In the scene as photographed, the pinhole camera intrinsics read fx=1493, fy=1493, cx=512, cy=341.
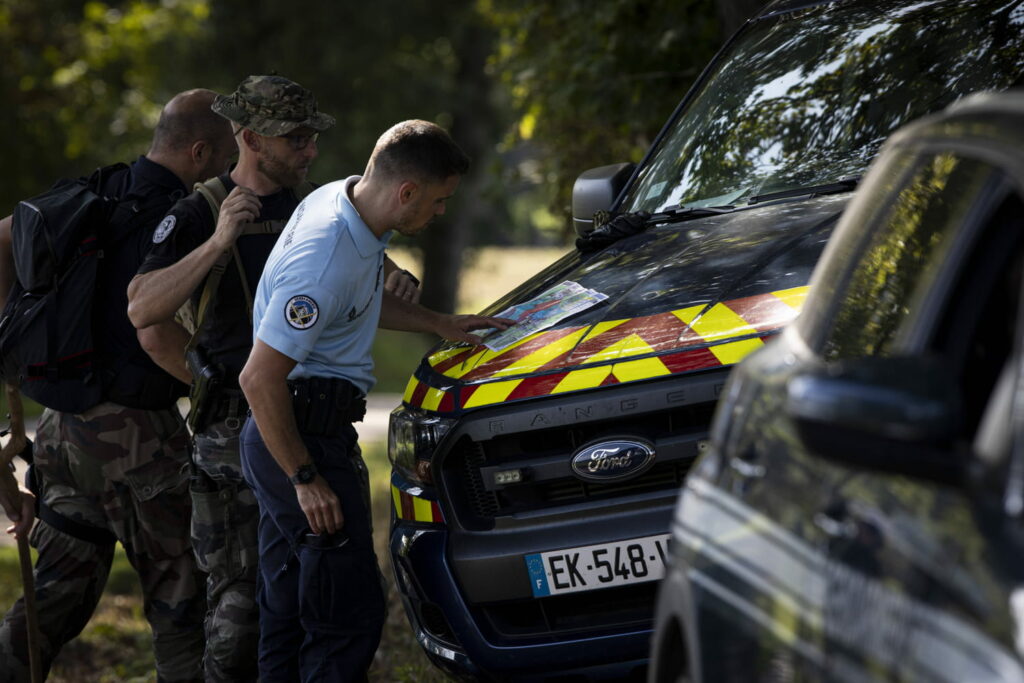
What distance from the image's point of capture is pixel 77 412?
509 centimetres

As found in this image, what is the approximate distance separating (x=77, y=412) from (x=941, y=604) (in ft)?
12.6

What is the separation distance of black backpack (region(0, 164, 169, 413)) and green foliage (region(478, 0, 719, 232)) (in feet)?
13.3

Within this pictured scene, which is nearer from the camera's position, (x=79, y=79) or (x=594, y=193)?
(x=594, y=193)

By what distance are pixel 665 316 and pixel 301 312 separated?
0.99m

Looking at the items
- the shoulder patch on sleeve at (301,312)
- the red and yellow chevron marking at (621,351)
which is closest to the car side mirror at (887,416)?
the red and yellow chevron marking at (621,351)

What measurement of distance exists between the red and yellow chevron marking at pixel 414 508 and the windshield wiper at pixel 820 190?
1.46 metres

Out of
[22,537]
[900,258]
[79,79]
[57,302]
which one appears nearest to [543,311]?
[57,302]

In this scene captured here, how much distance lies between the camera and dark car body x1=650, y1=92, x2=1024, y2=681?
1.81m

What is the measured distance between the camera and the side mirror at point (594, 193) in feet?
17.9

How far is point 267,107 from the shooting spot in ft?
15.3

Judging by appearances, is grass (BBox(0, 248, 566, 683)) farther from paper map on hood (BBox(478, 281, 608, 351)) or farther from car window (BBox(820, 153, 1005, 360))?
car window (BBox(820, 153, 1005, 360))

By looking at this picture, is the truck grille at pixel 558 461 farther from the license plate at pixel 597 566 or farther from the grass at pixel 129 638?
the grass at pixel 129 638

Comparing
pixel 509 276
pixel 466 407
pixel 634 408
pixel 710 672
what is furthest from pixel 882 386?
pixel 509 276

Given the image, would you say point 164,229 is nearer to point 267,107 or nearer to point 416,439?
point 267,107
